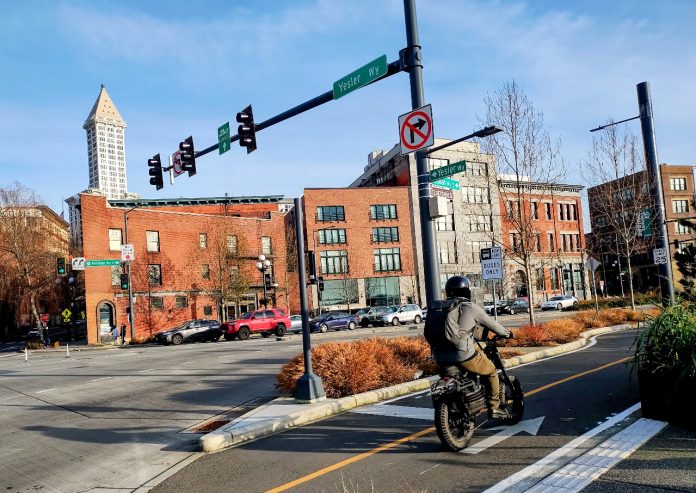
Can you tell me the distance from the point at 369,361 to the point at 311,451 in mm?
3897

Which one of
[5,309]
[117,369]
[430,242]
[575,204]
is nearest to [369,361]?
[430,242]

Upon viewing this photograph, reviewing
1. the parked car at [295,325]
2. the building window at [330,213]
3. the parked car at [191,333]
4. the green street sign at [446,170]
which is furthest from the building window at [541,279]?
the building window at [330,213]

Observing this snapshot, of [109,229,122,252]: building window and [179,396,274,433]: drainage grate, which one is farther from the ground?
[109,229,122,252]: building window

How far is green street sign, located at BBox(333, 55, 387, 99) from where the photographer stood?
11727 millimetres

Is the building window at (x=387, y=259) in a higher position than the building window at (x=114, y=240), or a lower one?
lower

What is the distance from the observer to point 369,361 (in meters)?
10.6

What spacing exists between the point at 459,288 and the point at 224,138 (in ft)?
36.1

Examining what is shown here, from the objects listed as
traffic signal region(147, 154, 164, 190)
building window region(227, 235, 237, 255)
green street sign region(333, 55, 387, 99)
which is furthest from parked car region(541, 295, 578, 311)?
green street sign region(333, 55, 387, 99)

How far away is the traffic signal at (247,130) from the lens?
14852 millimetres

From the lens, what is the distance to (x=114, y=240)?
44.0m

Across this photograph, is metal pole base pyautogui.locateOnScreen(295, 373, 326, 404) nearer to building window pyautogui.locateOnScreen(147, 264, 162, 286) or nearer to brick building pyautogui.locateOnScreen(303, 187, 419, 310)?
building window pyautogui.locateOnScreen(147, 264, 162, 286)

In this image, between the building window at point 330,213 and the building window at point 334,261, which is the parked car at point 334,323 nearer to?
the building window at point 334,261

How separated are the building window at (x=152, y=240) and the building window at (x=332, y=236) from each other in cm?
1921

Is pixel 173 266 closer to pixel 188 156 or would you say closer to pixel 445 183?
pixel 188 156
